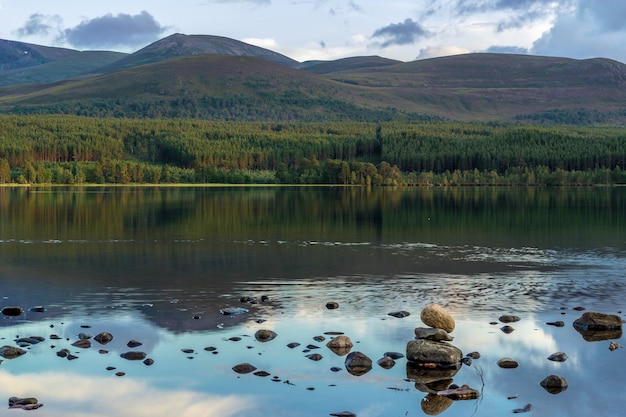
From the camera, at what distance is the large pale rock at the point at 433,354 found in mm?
25266

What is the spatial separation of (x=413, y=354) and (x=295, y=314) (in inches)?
314

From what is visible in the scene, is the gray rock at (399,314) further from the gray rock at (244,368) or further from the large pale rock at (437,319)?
the gray rock at (244,368)

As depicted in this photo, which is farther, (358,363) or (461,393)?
(358,363)

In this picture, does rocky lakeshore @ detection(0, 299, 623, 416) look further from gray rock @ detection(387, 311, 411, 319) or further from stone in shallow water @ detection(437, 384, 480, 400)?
gray rock @ detection(387, 311, 411, 319)

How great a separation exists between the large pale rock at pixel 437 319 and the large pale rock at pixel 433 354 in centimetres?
239

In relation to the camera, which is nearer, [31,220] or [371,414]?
[371,414]

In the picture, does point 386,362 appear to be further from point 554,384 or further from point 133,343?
point 133,343

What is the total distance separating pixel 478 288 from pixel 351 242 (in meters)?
23.6

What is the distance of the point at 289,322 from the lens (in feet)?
102

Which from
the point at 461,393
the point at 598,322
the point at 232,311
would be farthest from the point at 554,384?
the point at 232,311

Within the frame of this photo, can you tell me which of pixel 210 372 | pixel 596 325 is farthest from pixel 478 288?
pixel 210 372

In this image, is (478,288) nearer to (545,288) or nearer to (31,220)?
(545,288)

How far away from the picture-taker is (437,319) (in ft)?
92.8

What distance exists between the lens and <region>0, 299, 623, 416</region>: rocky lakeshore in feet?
75.2
